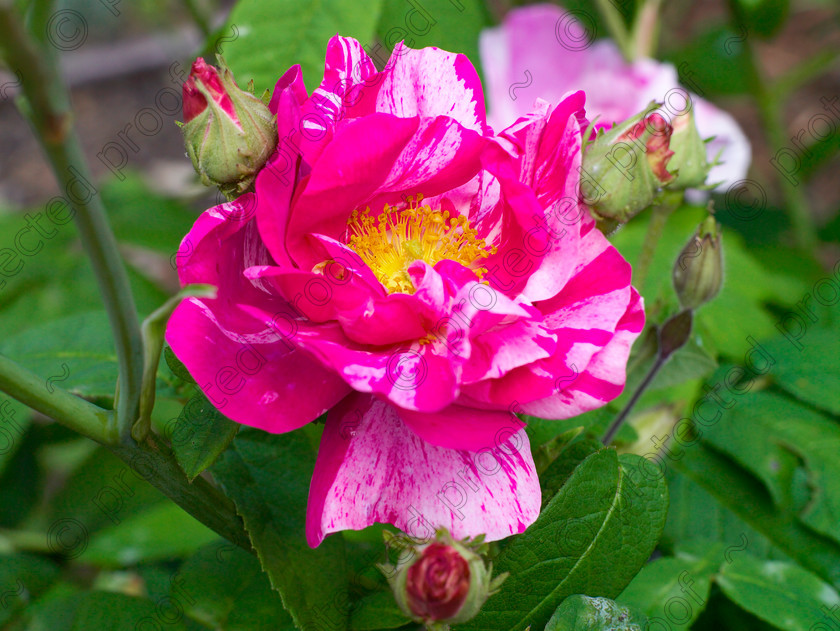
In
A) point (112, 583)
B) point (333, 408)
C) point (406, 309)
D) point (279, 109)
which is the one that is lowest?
point (112, 583)

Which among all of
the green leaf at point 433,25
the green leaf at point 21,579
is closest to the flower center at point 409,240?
the green leaf at point 433,25

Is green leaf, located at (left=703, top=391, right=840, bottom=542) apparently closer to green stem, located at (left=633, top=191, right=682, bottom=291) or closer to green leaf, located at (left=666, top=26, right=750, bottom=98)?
green stem, located at (left=633, top=191, right=682, bottom=291)

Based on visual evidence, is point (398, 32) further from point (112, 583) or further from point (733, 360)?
point (112, 583)

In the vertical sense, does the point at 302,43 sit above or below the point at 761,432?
above

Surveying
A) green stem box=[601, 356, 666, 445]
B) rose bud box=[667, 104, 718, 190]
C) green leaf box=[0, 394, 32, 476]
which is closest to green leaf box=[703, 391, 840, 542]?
green stem box=[601, 356, 666, 445]

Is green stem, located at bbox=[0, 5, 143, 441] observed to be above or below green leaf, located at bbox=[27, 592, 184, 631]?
above

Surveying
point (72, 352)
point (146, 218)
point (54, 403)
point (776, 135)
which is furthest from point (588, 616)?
point (776, 135)

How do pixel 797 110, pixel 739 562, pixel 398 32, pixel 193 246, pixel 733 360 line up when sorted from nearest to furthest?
pixel 193 246 → pixel 739 562 → pixel 398 32 → pixel 733 360 → pixel 797 110

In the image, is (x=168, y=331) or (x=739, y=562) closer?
(x=168, y=331)

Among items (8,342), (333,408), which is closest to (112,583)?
(8,342)
